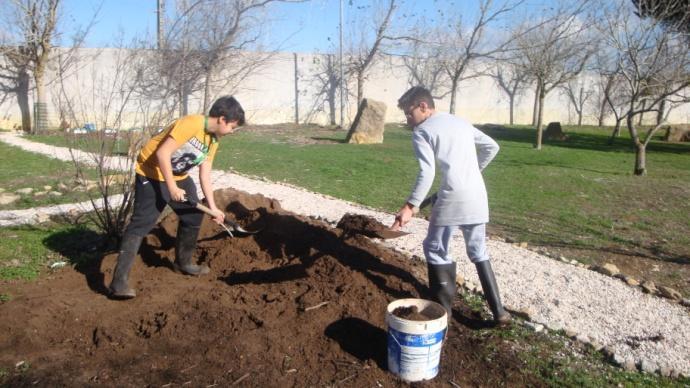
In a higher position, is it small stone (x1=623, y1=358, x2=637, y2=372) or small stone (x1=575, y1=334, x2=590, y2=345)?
small stone (x1=575, y1=334, x2=590, y2=345)

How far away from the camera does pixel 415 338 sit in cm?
288

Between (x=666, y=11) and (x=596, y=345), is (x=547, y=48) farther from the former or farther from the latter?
(x=596, y=345)

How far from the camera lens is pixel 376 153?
14.5 meters

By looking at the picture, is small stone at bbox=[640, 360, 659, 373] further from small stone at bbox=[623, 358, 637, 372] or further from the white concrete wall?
the white concrete wall

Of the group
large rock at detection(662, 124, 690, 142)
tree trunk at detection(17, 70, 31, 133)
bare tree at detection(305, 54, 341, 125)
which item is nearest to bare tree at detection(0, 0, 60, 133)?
tree trunk at detection(17, 70, 31, 133)

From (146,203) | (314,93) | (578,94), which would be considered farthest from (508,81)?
(146,203)

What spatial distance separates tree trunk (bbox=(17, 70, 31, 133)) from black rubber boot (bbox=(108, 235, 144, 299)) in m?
18.6

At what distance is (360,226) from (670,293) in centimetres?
258

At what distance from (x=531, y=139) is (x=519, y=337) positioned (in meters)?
18.5

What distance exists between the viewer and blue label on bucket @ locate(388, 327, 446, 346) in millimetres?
2885

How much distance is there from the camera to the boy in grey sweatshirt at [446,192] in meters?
3.44

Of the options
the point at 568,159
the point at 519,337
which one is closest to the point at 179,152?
the point at 519,337

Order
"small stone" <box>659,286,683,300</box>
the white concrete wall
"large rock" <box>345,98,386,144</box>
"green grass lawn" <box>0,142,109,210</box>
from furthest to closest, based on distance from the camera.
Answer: the white concrete wall, "large rock" <box>345,98,386,144</box>, "green grass lawn" <box>0,142,109,210</box>, "small stone" <box>659,286,683,300</box>

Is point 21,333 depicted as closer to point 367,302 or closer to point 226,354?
point 226,354
